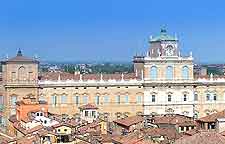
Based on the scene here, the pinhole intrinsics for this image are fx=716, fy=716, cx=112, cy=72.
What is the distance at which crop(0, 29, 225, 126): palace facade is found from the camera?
62.6 meters

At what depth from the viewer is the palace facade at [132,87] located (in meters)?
62.6

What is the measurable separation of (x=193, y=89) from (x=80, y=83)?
36.1ft

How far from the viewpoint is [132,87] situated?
2596 inches

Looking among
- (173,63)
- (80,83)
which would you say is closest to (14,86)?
(80,83)

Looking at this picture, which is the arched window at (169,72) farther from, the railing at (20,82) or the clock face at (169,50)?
the railing at (20,82)

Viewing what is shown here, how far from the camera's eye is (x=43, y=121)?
48.0m

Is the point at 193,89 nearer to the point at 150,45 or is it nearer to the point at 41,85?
the point at 150,45

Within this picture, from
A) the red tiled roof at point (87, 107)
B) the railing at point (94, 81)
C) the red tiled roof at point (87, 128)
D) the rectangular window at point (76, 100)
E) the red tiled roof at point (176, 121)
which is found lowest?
the red tiled roof at point (87, 128)

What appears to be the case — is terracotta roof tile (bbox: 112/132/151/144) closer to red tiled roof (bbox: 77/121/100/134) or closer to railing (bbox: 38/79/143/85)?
red tiled roof (bbox: 77/121/100/134)

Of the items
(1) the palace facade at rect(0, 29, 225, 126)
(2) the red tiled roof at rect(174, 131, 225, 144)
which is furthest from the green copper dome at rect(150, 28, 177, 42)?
(2) the red tiled roof at rect(174, 131, 225, 144)

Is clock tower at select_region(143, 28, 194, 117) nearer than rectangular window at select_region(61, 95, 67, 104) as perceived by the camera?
No

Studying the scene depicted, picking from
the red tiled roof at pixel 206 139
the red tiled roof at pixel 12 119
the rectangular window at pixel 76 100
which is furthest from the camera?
the rectangular window at pixel 76 100

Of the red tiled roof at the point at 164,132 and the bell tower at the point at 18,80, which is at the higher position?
the bell tower at the point at 18,80

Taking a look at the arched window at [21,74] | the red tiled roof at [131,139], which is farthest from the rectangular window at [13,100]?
the red tiled roof at [131,139]
